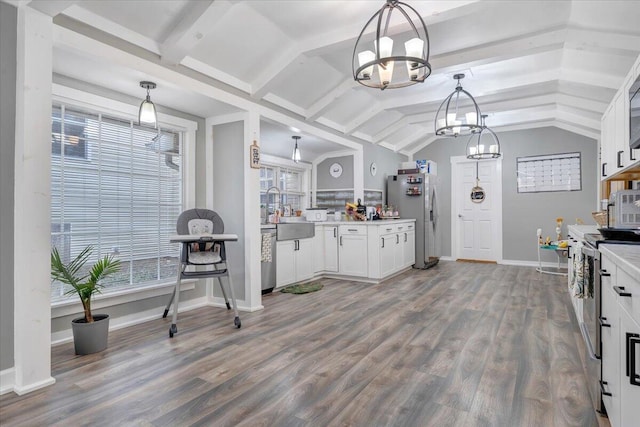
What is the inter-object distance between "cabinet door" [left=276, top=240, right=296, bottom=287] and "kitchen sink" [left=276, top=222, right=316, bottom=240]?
81 millimetres

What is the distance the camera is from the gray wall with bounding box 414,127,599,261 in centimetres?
616

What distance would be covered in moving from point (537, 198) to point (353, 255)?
3.84 metres

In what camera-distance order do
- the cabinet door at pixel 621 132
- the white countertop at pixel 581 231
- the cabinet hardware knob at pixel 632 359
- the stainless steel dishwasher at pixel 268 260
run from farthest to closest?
the stainless steel dishwasher at pixel 268 260, the white countertop at pixel 581 231, the cabinet door at pixel 621 132, the cabinet hardware knob at pixel 632 359

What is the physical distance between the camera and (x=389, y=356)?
2512mm

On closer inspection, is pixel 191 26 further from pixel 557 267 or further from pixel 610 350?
pixel 557 267

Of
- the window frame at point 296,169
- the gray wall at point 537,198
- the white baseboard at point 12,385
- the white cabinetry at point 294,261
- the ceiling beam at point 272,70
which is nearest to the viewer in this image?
the white baseboard at point 12,385

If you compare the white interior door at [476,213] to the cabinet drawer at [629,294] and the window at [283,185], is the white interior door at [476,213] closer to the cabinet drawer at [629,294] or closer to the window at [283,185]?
the window at [283,185]

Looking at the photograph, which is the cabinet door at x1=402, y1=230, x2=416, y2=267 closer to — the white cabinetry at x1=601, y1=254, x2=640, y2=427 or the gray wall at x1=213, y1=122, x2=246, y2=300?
the gray wall at x1=213, y1=122, x2=246, y2=300

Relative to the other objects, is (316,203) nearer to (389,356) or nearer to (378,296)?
(378,296)

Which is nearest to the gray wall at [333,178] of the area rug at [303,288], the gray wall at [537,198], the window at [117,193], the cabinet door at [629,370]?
the area rug at [303,288]

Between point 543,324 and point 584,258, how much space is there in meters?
1.21

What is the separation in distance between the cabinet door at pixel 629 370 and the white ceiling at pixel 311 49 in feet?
7.61

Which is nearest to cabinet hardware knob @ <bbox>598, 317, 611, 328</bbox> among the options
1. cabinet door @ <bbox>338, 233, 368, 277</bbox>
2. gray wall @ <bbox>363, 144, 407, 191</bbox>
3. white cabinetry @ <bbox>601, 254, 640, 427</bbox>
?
white cabinetry @ <bbox>601, 254, 640, 427</bbox>

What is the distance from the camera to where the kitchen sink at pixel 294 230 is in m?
4.61
